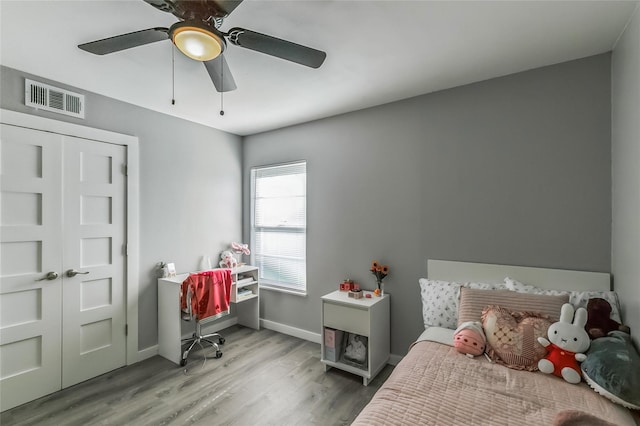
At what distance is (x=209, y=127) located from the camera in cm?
376

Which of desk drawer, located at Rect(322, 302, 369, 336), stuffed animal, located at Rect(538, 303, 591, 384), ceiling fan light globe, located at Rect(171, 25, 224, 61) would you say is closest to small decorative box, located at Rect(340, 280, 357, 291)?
desk drawer, located at Rect(322, 302, 369, 336)

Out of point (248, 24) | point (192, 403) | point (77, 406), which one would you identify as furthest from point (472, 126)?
point (77, 406)

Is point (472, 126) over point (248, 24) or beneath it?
beneath

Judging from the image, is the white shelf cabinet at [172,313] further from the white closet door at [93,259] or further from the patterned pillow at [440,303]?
the patterned pillow at [440,303]

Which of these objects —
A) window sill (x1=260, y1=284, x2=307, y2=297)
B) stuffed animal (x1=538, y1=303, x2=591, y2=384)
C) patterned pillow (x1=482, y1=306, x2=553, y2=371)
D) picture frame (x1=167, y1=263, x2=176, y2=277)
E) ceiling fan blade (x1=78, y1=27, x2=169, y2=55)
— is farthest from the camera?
window sill (x1=260, y1=284, x2=307, y2=297)

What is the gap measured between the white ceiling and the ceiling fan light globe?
1.24 ft

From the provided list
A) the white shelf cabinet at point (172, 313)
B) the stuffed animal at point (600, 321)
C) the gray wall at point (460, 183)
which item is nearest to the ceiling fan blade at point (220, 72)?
the gray wall at point (460, 183)

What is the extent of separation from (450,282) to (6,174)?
364cm

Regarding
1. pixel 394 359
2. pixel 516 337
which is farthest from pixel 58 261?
pixel 516 337

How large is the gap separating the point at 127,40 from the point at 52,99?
154 centimetres

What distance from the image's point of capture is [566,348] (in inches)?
64.3

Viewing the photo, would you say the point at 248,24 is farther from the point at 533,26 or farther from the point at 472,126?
the point at 472,126

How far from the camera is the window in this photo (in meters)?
3.63

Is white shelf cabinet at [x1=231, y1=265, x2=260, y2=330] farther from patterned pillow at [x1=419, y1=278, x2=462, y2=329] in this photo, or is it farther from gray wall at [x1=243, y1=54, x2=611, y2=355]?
patterned pillow at [x1=419, y1=278, x2=462, y2=329]
